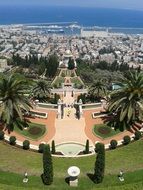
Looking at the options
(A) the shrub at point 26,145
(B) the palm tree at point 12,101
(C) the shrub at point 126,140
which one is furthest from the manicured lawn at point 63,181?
(B) the palm tree at point 12,101

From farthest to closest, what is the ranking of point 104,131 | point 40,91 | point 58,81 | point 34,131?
point 58,81 < point 40,91 < point 104,131 < point 34,131

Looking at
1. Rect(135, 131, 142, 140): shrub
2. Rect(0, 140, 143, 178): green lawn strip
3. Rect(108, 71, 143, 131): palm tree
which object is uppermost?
Rect(108, 71, 143, 131): palm tree

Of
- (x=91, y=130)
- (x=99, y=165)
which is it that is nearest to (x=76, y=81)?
(x=91, y=130)

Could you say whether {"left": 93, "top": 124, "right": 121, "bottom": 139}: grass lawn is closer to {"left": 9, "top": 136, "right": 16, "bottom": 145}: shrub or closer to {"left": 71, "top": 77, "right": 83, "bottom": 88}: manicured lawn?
{"left": 9, "top": 136, "right": 16, "bottom": 145}: shrub

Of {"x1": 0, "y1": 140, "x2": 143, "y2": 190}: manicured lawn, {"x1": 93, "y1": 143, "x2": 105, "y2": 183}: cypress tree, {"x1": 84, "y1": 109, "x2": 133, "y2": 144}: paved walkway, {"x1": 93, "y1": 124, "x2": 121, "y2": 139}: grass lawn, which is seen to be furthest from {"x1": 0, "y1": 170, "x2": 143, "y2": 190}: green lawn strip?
{"x1": 93, "y1": 124, "x2": 121, "y2": 139}: grass lawn

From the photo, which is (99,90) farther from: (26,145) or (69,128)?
(26,145)

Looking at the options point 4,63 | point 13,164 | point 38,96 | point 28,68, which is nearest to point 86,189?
point 13,164
